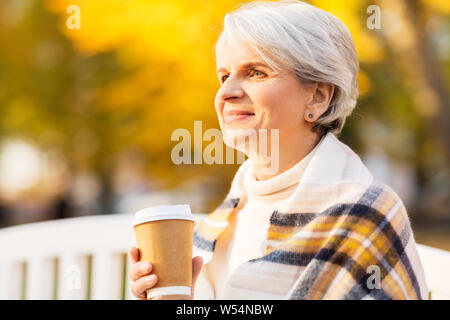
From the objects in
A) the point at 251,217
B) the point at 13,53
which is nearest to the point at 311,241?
the point at 251,217

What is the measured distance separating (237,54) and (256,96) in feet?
0.37

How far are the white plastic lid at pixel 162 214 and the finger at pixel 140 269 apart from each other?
98 millimetres

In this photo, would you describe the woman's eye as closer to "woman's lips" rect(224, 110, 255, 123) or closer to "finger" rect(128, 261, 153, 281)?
"woman's lips" rect(224, 110, 255, 123)

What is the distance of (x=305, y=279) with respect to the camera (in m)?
1.26

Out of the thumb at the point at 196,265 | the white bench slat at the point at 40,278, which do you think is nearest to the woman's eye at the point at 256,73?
the thumb at the point at 196,265

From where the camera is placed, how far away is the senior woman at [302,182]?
126cm

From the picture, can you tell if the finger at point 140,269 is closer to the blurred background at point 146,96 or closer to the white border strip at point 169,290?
the white border strip at point 169,290

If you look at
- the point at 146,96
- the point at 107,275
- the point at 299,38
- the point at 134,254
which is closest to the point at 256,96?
the point at 299,38

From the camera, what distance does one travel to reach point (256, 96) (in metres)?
1.36

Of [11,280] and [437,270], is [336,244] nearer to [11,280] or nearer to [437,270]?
[437,270]

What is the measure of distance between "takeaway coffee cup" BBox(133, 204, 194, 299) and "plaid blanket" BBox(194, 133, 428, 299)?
0.44ft

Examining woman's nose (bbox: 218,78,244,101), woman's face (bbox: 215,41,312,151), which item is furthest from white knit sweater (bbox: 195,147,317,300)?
woman's nose (bbox: 218,78,244,101)

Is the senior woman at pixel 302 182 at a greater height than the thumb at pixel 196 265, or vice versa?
the senior woman at pixel 302 182
